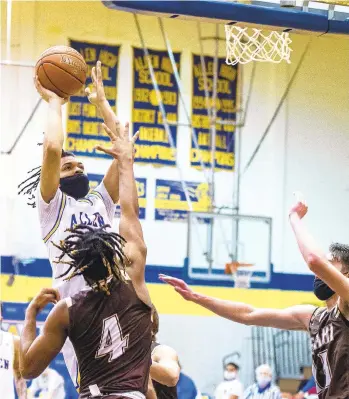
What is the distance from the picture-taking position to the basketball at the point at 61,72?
546 cm

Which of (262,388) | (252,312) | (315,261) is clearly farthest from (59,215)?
(262,388)

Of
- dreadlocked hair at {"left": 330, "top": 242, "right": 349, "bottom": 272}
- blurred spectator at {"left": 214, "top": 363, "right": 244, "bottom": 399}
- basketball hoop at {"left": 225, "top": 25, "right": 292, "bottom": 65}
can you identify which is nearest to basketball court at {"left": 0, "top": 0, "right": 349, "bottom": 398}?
basketball hoop at {"left": 225, "top": 25, "right": 292, "bottom": 65}

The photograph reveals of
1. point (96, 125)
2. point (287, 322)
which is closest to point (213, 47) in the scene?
point (96, 125)

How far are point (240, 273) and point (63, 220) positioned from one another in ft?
31.7

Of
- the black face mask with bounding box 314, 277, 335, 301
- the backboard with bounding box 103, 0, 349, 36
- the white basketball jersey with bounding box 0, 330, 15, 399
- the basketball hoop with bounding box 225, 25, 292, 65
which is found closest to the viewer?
the black face mask with bounding box 314, 277, 335, 301

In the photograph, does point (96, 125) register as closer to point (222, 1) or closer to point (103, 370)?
point (222, 1)

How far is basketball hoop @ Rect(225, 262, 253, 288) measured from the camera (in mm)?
14727

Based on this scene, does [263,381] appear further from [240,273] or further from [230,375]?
[240,273]

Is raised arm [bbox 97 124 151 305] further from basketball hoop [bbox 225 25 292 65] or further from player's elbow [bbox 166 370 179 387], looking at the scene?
basketball hoop [bbox 225 25 292 65]

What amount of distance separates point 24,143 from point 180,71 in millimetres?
2963

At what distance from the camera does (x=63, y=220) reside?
541 cm

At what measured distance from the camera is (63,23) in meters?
15.4

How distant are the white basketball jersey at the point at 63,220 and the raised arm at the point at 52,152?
80 millimetres

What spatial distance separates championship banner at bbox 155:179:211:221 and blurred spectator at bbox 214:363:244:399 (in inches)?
103
